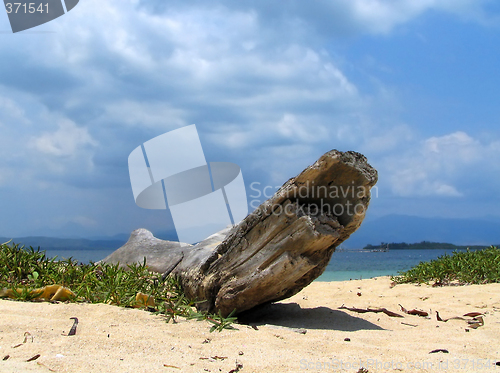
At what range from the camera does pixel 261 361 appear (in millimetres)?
2715

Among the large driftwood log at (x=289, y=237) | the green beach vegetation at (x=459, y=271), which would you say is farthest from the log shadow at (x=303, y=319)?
the green beach vegetation at (x=459, y=271)

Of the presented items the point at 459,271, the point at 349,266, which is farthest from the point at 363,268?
the point at 459,271

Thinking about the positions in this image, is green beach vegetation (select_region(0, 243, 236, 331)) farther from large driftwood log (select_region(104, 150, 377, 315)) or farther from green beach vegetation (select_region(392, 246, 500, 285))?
green beach vegetation (select_region(392, 246, 500, 285))

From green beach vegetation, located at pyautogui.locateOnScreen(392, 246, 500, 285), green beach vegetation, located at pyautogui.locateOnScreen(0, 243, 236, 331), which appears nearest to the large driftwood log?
green beach vegetation, located at pyautogui.locateOnScreen(0, 243, 236, 331)

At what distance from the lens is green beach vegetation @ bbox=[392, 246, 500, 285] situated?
766cm

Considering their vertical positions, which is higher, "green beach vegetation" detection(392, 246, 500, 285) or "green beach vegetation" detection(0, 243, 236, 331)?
"green beach vegetation" detection(0, 243, 236, 331)

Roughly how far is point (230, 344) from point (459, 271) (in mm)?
6859

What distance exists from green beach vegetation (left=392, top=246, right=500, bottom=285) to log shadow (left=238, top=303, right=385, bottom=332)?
13.7 ft

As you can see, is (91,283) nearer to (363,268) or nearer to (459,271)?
(459,271)

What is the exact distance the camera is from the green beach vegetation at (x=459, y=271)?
25.1 ft

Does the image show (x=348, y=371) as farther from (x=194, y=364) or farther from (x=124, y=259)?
(x=124, y=259)

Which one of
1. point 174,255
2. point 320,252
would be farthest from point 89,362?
point 174,255

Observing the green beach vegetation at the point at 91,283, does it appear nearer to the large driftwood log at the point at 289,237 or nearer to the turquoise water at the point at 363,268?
the large driftwood log at the point at 289,237

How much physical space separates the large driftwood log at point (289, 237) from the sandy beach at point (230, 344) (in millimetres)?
464
